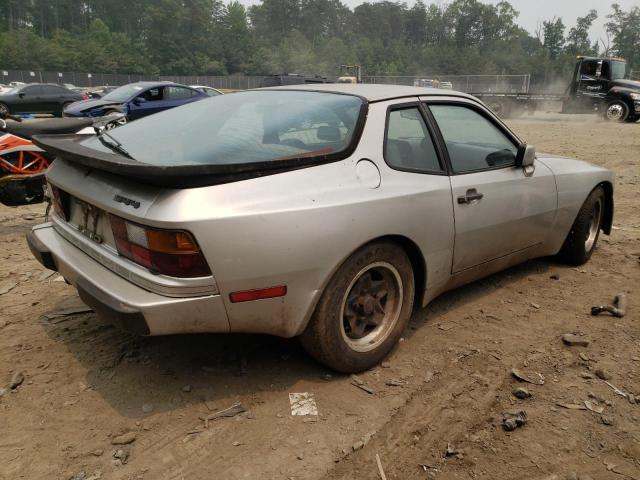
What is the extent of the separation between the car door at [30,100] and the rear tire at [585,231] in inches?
869

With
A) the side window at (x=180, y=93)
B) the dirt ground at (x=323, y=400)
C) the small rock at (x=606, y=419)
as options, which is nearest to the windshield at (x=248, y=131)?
the dirt ground at (x=323, y=400)

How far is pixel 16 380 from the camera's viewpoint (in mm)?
2719

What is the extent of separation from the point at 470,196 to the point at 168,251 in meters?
1.88

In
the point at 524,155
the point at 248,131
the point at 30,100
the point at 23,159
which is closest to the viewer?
the point at 248,131

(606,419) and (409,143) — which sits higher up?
(409,143)

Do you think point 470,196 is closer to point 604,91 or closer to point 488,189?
point 488,189

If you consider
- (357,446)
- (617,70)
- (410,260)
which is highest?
(617,70)

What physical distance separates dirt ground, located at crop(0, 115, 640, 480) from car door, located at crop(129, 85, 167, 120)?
10059mm

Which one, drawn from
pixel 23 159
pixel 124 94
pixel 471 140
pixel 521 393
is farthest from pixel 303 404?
pixel 124 94

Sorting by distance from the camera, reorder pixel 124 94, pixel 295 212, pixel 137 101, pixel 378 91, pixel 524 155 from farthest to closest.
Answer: pixel 124 94 → pixel 137 101 → pixel 524 155 → pixel 378 91 → pixel 295 212

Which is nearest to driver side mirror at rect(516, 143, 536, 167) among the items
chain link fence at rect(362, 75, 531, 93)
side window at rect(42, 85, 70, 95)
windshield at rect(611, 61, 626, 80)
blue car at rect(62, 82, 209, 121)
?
blue car at rect(62, 82, 209, 121)

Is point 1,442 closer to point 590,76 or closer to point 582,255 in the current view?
point 582,255

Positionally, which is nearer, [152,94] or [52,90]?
[152,94]

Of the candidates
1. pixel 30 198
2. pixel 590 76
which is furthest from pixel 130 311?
pixel 590 76
